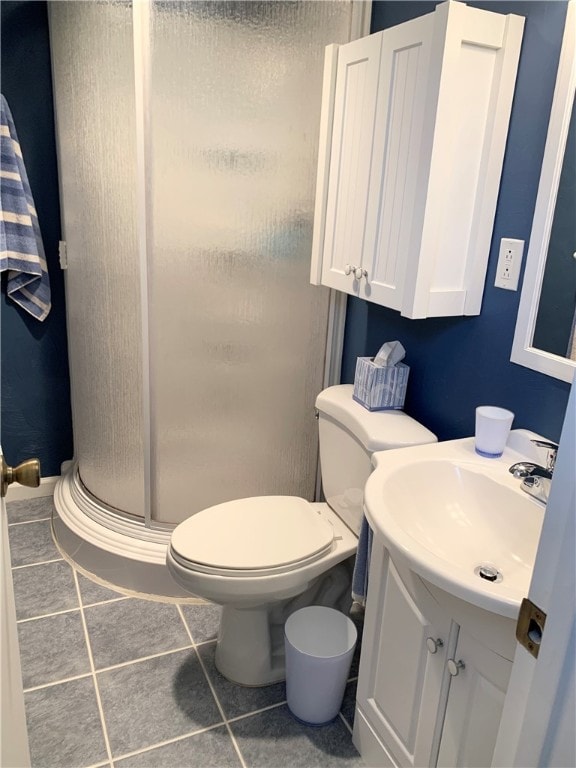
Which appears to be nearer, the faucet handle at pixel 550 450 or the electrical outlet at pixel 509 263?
the faucet handle at pixel 550 450

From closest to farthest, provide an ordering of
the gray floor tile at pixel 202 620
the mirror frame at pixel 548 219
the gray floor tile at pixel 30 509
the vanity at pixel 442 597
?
the vanity at pixel 442 597 → the mirror frame at pixel 548 219 → the gray floor tile at pixel 202 620 → the gray floor tile at pixel 30 509

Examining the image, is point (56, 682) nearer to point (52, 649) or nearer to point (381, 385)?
point (52, 649)

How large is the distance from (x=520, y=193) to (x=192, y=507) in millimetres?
1542

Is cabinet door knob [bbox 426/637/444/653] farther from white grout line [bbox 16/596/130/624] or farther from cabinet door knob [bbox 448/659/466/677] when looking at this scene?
white grout line [bbox 16/596/130/624]

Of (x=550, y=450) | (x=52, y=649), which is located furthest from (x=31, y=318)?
(x=550, y=450)

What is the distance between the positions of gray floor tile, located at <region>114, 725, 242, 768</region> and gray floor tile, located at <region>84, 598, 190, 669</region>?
352 mm

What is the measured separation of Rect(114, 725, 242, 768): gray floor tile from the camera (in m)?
1.58

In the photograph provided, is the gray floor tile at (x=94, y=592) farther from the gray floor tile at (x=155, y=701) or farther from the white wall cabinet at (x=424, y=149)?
the white wall cabinet at (x=424, y=149)

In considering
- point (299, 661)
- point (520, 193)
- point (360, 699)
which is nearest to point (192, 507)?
point (299, 661)

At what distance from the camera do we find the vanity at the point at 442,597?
1.09m

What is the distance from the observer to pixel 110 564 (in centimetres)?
225

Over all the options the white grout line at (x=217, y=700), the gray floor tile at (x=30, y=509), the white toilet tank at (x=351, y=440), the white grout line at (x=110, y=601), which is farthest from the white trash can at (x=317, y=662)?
the gray floor tile at (x=30, y=509)

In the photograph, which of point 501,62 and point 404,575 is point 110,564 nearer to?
point 404,575

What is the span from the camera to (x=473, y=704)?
1.18m
